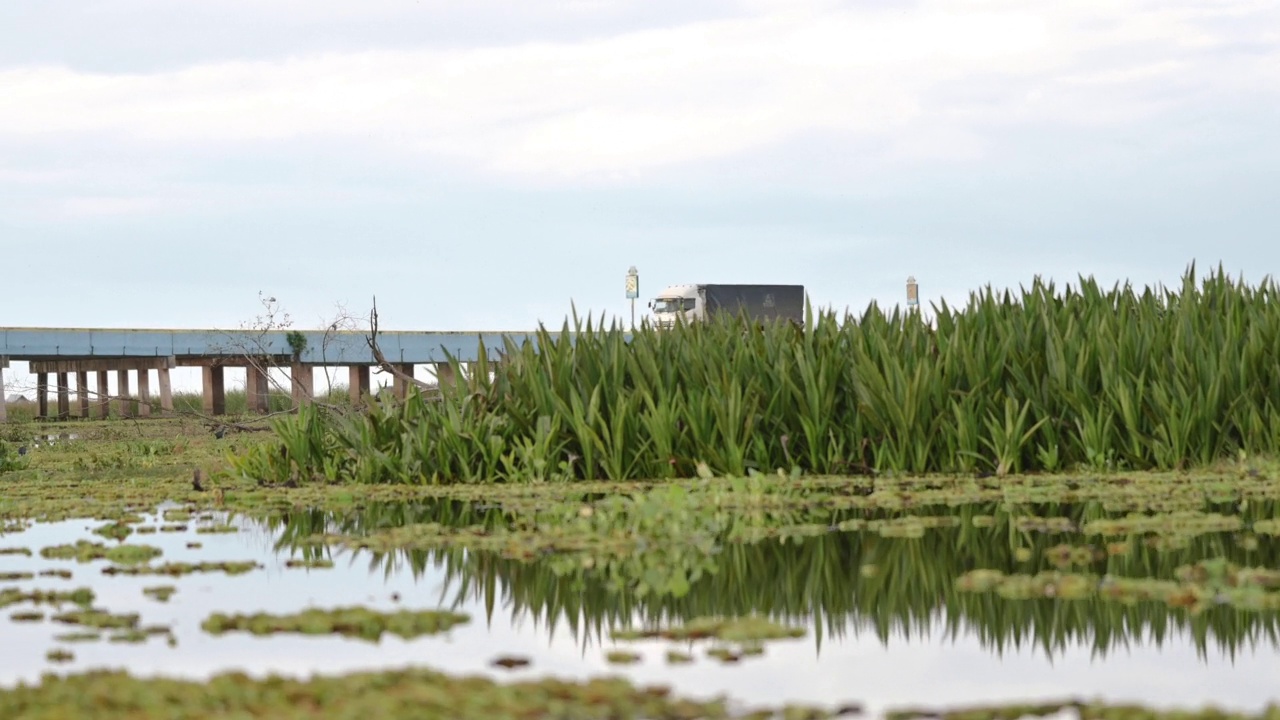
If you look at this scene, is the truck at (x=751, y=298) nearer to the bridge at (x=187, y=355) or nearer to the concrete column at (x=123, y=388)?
the bridge at (x=187, y=355)

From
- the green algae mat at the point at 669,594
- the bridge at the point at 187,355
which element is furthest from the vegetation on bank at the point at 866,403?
the bridge at the point at 187,355

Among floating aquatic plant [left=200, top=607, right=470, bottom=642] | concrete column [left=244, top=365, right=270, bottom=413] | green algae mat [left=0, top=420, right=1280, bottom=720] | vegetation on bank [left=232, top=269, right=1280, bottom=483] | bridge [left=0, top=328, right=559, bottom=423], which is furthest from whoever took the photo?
concrete column [left=244, top=365, right=270, bottom=413]

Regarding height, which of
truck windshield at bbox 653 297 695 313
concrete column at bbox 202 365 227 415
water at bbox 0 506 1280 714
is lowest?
water at bbox 0 506 1280 714

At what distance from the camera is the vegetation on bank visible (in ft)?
36.0

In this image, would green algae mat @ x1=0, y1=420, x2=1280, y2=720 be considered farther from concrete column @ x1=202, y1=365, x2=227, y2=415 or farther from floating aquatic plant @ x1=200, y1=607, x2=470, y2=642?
concrete column @ x1=202, y1=365, x2=227, y2=415

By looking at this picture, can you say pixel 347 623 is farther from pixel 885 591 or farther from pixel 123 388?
pixel 123 388

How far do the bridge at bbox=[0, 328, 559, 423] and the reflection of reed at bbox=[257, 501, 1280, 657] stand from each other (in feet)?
92.1

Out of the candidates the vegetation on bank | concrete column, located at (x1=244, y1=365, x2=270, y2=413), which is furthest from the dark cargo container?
the vegetation on bank

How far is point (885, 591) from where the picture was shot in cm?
621

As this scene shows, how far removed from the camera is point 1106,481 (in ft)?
33.1

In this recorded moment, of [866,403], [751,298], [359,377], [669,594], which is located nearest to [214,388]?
[359,377]

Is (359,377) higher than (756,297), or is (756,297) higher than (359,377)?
(756,297)

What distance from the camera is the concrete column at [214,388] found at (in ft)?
128

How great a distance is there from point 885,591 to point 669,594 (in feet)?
3.00
